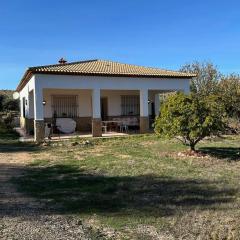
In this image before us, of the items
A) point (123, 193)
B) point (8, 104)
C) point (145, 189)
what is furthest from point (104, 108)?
point (8, 104)

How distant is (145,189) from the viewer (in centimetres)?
930

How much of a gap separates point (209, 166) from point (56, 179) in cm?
424

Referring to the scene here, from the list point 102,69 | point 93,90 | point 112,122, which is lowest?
point 112,122

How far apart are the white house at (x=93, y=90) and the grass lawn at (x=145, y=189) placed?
5922mm

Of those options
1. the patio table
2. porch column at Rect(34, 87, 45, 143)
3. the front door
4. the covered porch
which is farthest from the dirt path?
the front door

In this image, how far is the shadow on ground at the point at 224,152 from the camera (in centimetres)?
1377

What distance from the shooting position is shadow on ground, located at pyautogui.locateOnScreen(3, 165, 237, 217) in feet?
25.3

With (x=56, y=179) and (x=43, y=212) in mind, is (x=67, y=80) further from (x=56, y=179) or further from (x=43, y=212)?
(x=43, y=212)

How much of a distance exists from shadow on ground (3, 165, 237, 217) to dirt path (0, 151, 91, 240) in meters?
0.33

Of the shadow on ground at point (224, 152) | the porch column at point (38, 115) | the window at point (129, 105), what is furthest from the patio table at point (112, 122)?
the shadow on ground at point (224, 152)

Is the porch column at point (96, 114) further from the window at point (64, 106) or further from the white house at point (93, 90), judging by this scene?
the window at point (64, 106)

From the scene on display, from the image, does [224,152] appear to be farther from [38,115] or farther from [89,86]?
[38,115]

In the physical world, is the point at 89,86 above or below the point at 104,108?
above

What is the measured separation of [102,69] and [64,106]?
12.4ft
